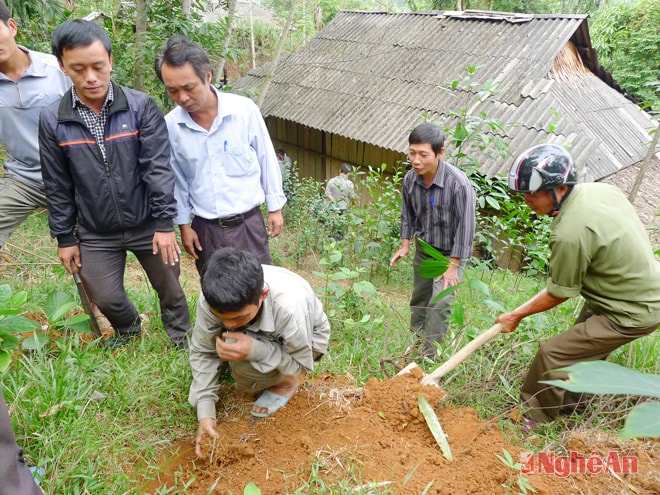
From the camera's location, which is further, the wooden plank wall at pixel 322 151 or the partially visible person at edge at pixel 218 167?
the wooden plank wall at pixel 322 151

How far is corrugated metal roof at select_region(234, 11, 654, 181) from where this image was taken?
8008mm

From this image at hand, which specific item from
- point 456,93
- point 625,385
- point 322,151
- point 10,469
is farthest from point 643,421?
point 322,151

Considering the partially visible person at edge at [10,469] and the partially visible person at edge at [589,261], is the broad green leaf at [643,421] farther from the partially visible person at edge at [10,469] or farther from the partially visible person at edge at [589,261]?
the partially visible person at edge at [589,261]

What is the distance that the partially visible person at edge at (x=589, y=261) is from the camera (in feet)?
7.12

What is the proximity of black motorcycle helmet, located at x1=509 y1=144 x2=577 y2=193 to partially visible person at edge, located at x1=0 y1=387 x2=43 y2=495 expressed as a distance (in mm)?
2469

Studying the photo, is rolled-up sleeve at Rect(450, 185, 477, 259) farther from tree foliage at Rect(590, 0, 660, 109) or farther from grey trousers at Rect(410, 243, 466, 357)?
tree foliage at Rect(590, 0, 660, 109)

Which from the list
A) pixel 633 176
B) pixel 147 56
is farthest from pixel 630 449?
pixel 633 176

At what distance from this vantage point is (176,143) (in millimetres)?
2701

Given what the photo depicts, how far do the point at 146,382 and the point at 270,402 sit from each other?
0.72 metres

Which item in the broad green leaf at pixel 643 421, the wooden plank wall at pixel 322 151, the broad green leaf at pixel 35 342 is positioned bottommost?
the wooden plank wall at pixel 322 151

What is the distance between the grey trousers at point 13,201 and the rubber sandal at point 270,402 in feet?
6.12

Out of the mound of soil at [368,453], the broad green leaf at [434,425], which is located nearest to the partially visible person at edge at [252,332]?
the mound of soil at [368,453]

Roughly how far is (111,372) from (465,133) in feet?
11.0

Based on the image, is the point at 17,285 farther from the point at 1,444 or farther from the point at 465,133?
the point at 465,133
